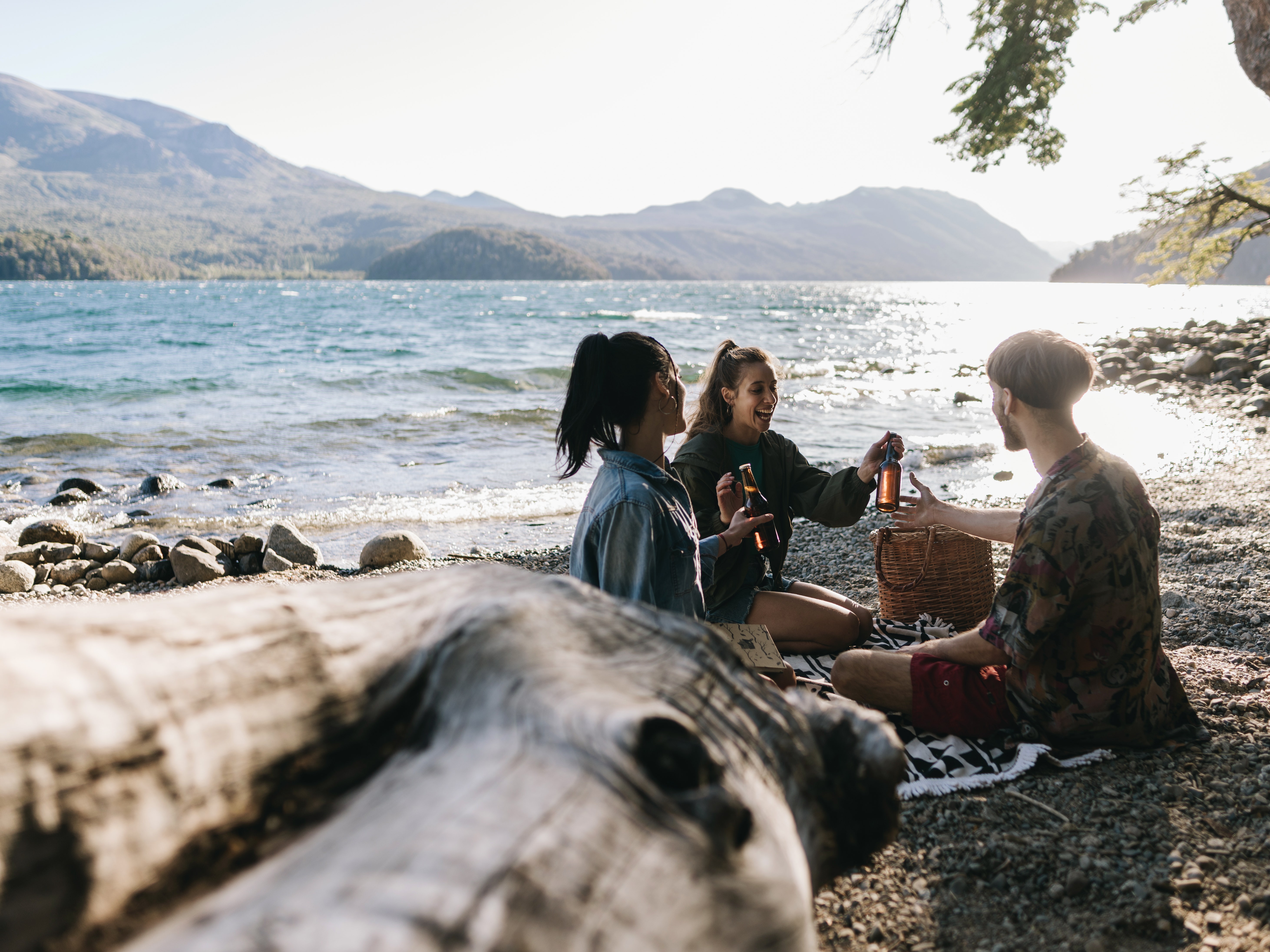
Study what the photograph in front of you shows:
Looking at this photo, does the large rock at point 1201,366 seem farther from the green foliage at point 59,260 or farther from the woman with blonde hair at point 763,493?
the green foliage at point 59,260

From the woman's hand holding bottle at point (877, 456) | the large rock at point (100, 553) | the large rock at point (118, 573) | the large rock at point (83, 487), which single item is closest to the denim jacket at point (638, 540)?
the woman's hand holding bottle at point (877, 456)

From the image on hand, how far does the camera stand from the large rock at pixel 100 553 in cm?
792

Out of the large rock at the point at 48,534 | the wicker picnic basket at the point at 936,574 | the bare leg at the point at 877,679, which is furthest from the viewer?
the large rock at the point at 48,534

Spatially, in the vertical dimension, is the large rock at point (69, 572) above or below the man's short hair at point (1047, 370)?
below

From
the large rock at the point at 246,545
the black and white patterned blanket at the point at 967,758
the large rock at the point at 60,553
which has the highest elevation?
the black and white patterned blanket at the point at 967,758

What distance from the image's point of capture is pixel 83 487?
422 inches

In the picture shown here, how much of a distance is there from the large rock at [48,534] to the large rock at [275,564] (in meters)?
2.37

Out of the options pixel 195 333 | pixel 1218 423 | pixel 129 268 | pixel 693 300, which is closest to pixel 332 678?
pixel 1218 423

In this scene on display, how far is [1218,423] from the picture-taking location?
43.2 ft

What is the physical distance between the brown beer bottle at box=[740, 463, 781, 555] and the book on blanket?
24.1 inches

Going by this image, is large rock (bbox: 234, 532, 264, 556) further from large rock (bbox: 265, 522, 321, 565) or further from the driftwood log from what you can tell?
the driftwood log

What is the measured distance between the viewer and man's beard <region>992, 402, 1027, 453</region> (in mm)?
3402

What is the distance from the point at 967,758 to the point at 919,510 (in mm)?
1339

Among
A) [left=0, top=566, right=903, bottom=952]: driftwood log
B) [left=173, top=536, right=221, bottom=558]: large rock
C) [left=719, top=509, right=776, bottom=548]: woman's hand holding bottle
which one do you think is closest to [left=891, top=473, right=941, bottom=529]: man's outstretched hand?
[left=719, top=509, right=776, bottom=548]: woman's hand holding bottle
